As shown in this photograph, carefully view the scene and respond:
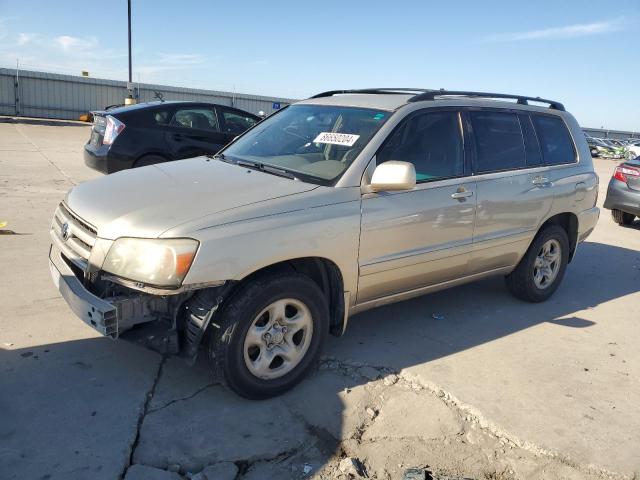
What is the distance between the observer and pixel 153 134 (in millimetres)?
8273

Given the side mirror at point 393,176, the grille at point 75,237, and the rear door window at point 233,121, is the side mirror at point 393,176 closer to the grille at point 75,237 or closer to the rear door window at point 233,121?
the grille at point 75,237

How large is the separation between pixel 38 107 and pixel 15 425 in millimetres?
30809

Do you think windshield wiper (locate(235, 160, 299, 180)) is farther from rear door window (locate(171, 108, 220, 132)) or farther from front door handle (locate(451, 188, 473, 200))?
rear door window (locate(171, 108, 220, 132))

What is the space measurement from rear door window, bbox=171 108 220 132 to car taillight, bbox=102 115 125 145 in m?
0.80

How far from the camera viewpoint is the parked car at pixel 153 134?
26.4 ft

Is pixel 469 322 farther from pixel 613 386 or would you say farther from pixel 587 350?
Result: pixel 613 386

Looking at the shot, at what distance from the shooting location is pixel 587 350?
14.5ft

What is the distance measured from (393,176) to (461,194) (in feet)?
2.99

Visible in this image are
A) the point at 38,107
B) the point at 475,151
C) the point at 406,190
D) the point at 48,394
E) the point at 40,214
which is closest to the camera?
the point at 48,394

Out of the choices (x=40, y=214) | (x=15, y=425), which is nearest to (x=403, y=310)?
(x=15, y=425)

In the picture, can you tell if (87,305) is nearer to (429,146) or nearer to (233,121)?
(429,146)

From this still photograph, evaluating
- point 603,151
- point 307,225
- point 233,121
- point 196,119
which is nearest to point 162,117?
point 196,119

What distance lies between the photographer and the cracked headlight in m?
2.86

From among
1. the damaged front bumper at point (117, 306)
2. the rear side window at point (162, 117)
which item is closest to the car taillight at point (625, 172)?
the rear side window at point (162, 117)
